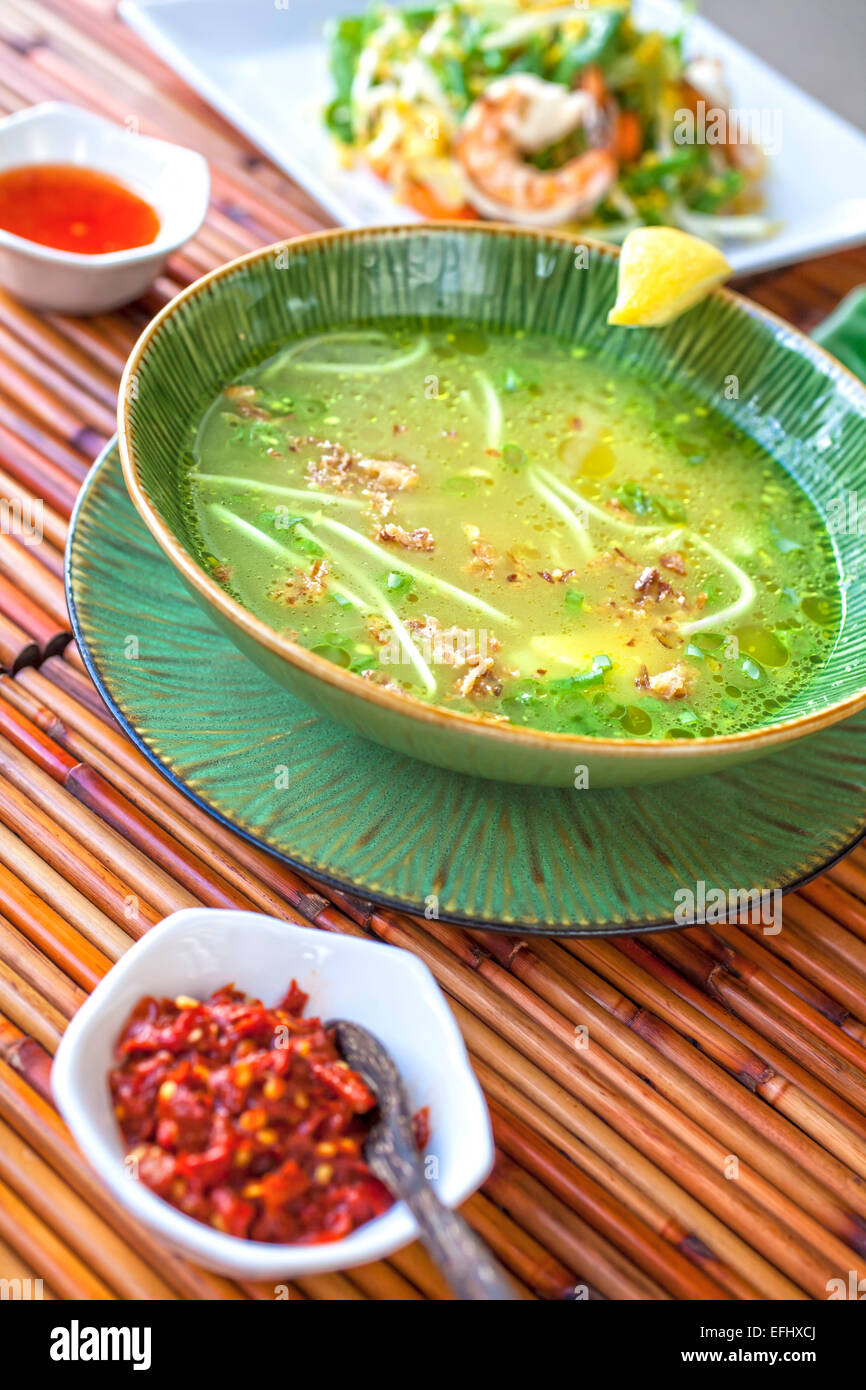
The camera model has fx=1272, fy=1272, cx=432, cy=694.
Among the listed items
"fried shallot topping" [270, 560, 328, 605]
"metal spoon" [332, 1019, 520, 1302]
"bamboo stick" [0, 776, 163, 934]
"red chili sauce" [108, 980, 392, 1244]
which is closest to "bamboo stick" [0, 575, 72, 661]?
"bamboo stick" [0, 776, 163, 934]

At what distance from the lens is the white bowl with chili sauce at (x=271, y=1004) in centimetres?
151

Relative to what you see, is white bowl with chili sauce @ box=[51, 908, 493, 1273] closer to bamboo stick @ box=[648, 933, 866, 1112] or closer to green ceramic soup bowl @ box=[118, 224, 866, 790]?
green ceramic soup bowl @ box=[118, 224, 866, 790]

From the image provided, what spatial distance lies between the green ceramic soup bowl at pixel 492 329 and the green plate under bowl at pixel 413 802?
0.11 metres

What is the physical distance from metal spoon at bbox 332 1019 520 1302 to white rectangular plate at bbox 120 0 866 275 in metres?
2.38

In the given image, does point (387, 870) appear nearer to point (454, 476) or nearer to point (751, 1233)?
point (751, 1233)

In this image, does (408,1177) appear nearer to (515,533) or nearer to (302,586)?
(302,586)

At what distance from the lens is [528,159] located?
3.72 m

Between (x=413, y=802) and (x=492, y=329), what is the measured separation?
134cm

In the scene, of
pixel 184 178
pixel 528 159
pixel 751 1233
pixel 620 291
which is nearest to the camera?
pixel 751 1233

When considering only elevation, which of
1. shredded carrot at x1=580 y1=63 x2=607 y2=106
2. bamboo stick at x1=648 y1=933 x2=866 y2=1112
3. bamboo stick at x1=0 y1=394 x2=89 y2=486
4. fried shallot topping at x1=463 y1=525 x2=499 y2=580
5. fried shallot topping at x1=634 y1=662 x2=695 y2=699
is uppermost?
shredded carrot at x1=580 y1=63 x2=607 y2=106

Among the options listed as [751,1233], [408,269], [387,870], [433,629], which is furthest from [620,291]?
[751,1233]

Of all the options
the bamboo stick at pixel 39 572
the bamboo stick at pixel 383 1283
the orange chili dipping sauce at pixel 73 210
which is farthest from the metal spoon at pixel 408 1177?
the orange chili dipping sauce at pixel 73 210

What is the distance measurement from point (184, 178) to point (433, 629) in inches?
59.8

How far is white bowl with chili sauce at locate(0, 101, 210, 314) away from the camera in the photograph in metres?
2.85
